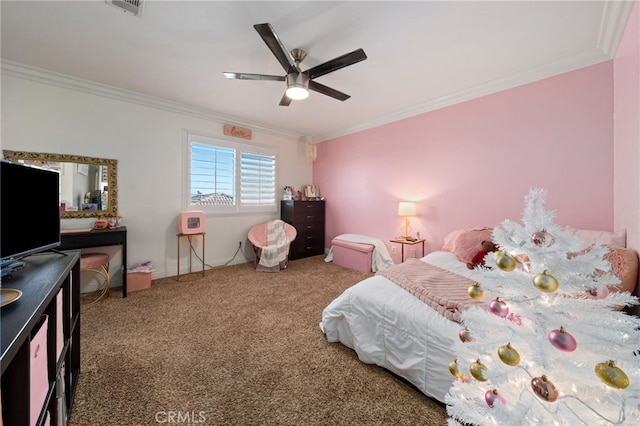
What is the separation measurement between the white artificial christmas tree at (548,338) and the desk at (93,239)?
3462mm

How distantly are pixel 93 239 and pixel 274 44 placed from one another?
9.39 ft

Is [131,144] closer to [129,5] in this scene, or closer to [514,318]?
[129,5]

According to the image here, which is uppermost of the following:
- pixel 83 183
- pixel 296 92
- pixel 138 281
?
pixel 296 92

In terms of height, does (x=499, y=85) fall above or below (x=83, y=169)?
above

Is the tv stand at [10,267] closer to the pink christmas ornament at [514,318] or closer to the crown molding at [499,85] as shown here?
the pink christmas ornament at [514,318]

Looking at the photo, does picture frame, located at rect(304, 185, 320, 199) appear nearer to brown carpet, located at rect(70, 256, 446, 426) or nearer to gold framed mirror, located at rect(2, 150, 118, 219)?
brown carpet, located at rect(70, 256, 446, 426)

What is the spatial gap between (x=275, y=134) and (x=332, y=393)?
4261 mm

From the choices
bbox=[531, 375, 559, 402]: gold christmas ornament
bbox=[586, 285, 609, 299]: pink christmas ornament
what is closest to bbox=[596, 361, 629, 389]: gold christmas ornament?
bbox=[531, 375, 559, 402]: gold christmas ornament

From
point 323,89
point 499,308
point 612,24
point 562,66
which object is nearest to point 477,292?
point 499,308

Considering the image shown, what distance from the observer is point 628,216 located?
166cm

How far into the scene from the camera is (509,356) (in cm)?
71

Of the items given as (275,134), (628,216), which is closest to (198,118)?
(275,134)

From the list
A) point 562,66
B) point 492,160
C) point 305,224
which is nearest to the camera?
point 562,66

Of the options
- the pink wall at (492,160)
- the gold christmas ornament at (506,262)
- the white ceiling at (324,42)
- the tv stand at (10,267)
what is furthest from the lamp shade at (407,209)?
the tv stand at (10,267)
